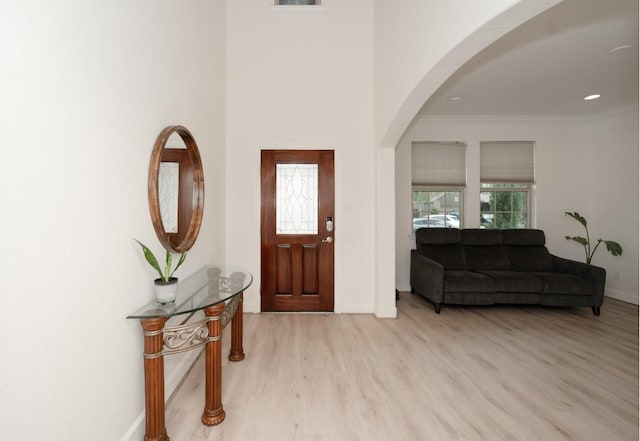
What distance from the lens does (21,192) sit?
3.13ft

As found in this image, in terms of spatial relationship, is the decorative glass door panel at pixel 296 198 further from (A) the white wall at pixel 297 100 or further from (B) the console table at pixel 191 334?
(B) the console table at pixel 191 334

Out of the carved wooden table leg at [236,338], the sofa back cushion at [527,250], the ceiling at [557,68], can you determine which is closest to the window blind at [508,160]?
the ceiling at [557,68]

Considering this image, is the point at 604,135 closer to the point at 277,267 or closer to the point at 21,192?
the point at 277,267

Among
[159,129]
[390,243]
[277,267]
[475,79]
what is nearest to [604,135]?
[475,79]

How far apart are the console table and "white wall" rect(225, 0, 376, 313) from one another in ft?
5.35

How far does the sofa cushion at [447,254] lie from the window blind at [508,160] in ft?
4.64

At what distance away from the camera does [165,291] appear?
1.66 meters

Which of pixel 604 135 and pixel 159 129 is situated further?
pixel 604 135

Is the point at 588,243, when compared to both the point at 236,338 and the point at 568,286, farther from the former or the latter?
the point at 236,338

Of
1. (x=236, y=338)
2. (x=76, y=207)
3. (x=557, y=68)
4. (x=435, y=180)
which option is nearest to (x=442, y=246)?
(x=435, y=180)

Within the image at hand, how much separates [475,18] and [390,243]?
2440 millimetres

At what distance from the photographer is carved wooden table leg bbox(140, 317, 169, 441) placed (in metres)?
1.51

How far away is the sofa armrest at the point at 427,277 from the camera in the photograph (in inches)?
147

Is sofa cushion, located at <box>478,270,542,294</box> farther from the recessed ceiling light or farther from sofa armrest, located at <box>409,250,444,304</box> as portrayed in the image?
the recessed ceiling light
